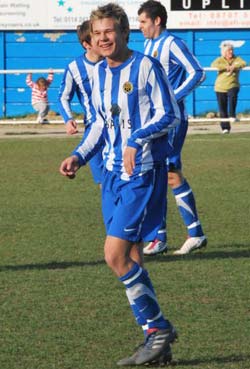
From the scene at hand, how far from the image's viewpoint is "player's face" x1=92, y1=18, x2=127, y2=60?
250 inches

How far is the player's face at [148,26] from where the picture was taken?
9938 mm

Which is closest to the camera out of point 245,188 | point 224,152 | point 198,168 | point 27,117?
point 245,188

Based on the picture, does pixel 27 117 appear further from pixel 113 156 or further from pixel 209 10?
pixel 113 156

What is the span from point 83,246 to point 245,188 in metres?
4.66

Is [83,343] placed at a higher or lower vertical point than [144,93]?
lower

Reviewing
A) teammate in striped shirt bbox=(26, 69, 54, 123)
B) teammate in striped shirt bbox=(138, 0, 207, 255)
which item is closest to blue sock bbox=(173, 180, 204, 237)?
teammate in striped shirt bbox=(138, 0, 207, 255)

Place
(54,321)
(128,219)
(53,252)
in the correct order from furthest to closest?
(53,252)
(54,321)
(128,219)

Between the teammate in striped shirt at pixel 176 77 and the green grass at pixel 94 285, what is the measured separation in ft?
0.74

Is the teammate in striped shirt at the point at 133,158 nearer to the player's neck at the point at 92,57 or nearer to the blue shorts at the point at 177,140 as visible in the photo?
the blue shorts at the point at 177,140

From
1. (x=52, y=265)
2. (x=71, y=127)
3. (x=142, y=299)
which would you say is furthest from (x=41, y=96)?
(x=142, y=299)

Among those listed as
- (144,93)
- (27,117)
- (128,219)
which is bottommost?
(27,117)

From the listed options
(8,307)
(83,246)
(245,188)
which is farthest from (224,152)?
(8,307)

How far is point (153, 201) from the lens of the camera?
6.54 metres

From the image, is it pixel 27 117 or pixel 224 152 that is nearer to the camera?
pixel 224 152
